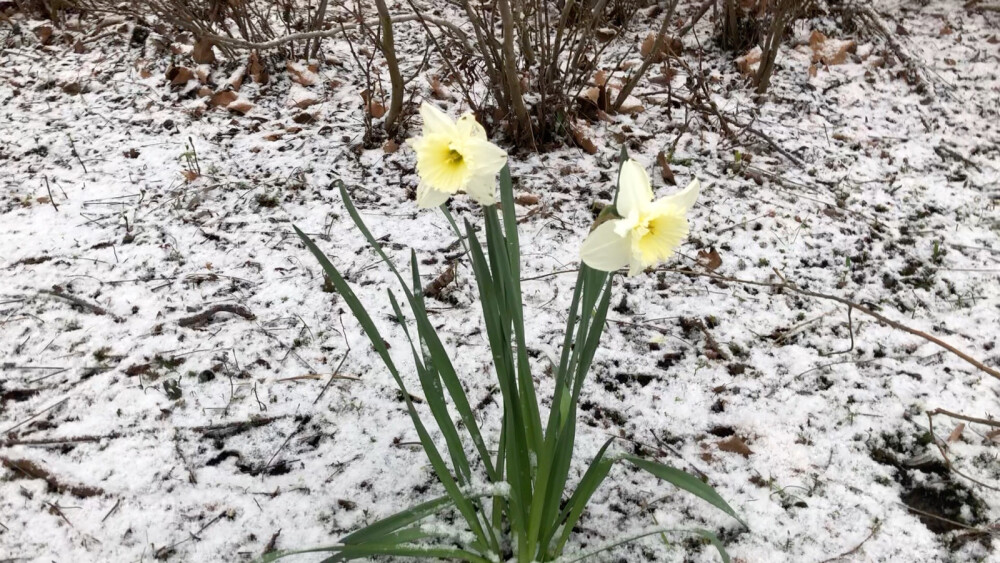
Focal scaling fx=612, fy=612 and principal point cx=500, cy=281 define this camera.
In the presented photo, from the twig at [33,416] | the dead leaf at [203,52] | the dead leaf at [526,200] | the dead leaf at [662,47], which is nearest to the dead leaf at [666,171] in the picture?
Answer: the dead leaf at [526,200]

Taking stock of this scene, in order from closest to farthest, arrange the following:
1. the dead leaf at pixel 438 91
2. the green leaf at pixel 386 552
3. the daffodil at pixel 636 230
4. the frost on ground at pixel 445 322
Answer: the daffodil at pixel 636 230 < the green leaf at pixel 386 552 < the frost on ground at pixel 445 322 < the dead leaf at pixel 438 91

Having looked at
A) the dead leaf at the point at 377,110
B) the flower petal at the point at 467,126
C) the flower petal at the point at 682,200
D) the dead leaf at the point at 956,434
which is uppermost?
the flower petal at the point at 467,126

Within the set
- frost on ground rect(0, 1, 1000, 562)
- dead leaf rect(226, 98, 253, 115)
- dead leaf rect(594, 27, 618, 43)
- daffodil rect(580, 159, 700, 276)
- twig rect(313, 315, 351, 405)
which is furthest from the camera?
dead leaf rect(594, 27, 618, 43)

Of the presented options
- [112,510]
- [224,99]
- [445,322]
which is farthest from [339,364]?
[224,99]

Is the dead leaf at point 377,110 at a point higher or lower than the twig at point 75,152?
higher

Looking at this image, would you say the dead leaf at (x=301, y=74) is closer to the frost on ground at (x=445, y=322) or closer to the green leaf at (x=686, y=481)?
the frost on ground at (x=445, y=322)

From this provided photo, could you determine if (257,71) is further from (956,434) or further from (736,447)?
(956,434)

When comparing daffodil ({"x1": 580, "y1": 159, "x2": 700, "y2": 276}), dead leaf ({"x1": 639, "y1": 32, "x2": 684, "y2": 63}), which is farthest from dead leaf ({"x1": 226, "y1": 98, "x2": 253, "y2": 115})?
daffodil ({"x1": 580, "y1": 159, "x2": 700, "y2": 276})

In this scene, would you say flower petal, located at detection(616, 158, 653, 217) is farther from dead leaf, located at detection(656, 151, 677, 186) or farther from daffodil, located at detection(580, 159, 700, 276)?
dead leaf, located at detection(656, 151, 677, 186)
